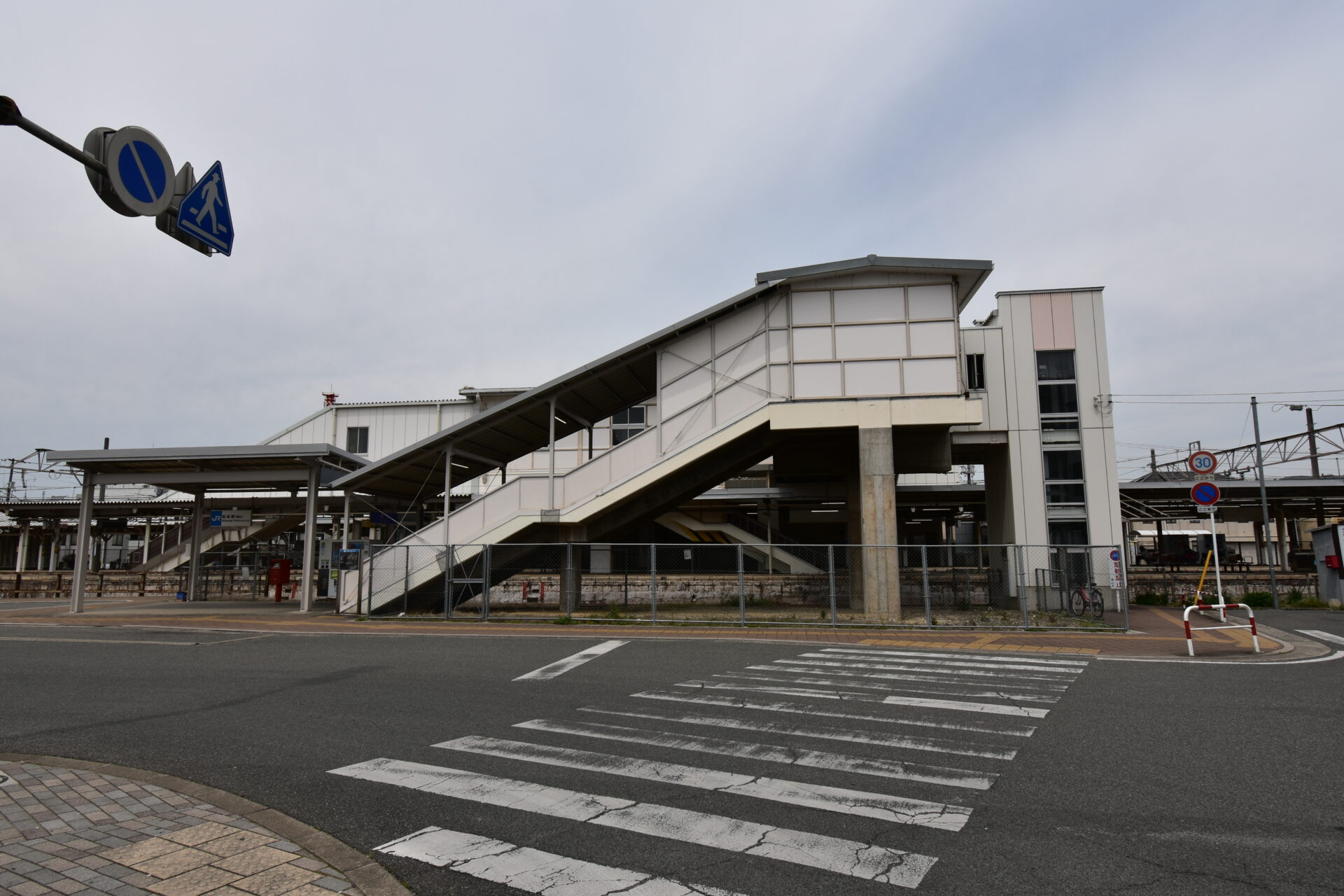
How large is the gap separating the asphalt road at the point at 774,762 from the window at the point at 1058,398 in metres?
13.3

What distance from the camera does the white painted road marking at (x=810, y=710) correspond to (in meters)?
7.68

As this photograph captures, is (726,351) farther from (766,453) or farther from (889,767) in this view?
(889,767)

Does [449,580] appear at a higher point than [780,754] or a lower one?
higher

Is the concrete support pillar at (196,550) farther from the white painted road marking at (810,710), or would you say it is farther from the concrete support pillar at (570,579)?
the white painted road marking at (810,710)

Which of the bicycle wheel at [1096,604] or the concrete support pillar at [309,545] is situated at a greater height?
the concrete support pillar at [309,545]

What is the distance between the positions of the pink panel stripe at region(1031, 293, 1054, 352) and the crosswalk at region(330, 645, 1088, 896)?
54.3 ft

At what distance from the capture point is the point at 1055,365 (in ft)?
79.8

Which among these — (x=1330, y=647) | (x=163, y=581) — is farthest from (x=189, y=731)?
(x=163, y=581)

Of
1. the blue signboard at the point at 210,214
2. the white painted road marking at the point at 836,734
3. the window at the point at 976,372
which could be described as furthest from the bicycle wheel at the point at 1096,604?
the blue signboard at the point at 210,214

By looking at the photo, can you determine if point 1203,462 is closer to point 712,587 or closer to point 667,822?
point 712,587

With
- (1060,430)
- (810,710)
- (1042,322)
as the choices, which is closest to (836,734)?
(810,710)

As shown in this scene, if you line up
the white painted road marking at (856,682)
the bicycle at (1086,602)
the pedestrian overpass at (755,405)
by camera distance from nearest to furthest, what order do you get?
1. the white painted road marking at (856,682)
2. the bicycle at (1086,602)
3. the pedestrian overpass at (755,405)

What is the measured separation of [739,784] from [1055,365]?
873 inches

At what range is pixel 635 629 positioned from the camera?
56.4 ft
